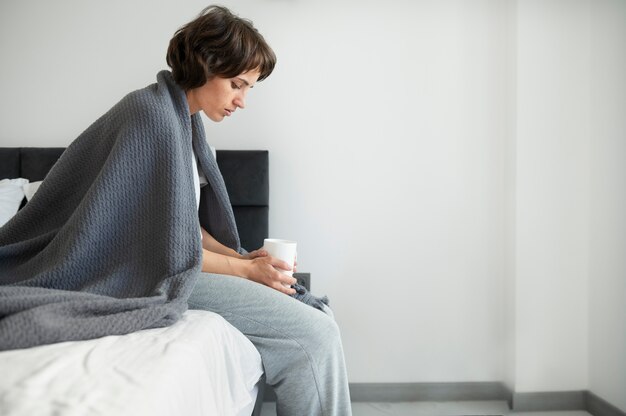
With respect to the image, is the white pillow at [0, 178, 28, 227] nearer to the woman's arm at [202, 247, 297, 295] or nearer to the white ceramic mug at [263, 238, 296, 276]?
the woman's arm at [202, 247, 297, 295]

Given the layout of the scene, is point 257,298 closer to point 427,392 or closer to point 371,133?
point 371,133

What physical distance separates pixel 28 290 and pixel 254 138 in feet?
4.83

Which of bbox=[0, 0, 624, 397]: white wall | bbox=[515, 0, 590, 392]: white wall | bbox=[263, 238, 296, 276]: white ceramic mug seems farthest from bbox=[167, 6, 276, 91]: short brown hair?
bbox=[515, 0, 590, 392]: white wall

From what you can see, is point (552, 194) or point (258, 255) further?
point (552, 194)

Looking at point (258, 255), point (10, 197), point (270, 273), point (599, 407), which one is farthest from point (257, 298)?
point (599, 407)

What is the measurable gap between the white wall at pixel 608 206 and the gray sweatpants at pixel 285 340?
4.36 feet

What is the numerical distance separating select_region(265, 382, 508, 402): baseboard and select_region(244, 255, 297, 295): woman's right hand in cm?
114

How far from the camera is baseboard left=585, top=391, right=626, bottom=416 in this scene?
1.86 meters

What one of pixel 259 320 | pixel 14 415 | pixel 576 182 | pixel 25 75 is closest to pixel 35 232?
pixel 259 320

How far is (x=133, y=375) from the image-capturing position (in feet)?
2.03

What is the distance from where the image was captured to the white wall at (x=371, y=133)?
214cm

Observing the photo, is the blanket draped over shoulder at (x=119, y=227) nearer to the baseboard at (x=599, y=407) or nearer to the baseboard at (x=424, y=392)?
the baseboard at (x=424, y=392)

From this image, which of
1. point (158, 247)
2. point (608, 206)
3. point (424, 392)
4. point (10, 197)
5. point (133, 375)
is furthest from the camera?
point (424, 392)

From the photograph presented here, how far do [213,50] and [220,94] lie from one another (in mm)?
119
